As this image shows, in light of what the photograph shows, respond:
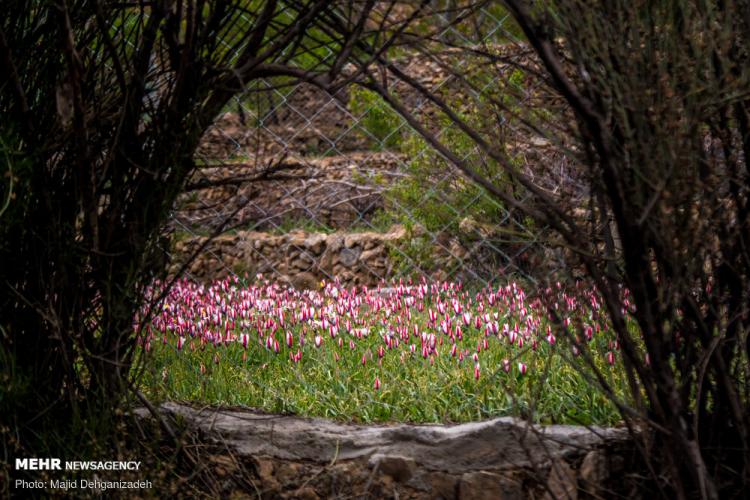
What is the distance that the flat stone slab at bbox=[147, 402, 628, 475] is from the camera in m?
2.85

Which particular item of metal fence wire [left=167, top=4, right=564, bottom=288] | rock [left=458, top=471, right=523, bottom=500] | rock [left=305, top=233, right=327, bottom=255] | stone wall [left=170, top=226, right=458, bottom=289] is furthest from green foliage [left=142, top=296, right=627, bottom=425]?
rock [left=305, top=233, right=327, bottom=255]

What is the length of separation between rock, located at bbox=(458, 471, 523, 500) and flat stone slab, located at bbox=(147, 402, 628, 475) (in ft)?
0.08

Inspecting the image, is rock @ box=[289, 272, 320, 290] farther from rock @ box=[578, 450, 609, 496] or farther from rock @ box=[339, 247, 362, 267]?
rock @ box=[578, 450, 609, 496]

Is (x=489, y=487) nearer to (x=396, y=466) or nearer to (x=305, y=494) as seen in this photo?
(x=396, y=466)

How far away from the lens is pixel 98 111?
106 inches

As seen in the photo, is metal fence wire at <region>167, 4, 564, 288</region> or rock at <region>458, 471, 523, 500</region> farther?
metal fence wire at <region>167, 4, 564, 288</region>

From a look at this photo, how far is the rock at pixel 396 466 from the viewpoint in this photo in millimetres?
2920

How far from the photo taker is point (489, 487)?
2861 millimetres

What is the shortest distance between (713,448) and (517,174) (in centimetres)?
110

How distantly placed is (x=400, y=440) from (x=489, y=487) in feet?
1.14

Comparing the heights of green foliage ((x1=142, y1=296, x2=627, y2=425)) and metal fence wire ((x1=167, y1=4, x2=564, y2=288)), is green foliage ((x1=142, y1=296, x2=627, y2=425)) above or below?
below

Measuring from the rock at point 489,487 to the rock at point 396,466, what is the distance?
0.19 metres

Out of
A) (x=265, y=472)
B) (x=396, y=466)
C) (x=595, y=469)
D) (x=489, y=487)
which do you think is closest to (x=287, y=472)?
(x=265, y=472)

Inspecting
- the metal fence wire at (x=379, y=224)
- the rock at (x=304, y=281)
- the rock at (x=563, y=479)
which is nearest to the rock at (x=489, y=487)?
Answer: the rock at (x=563, y=479)
